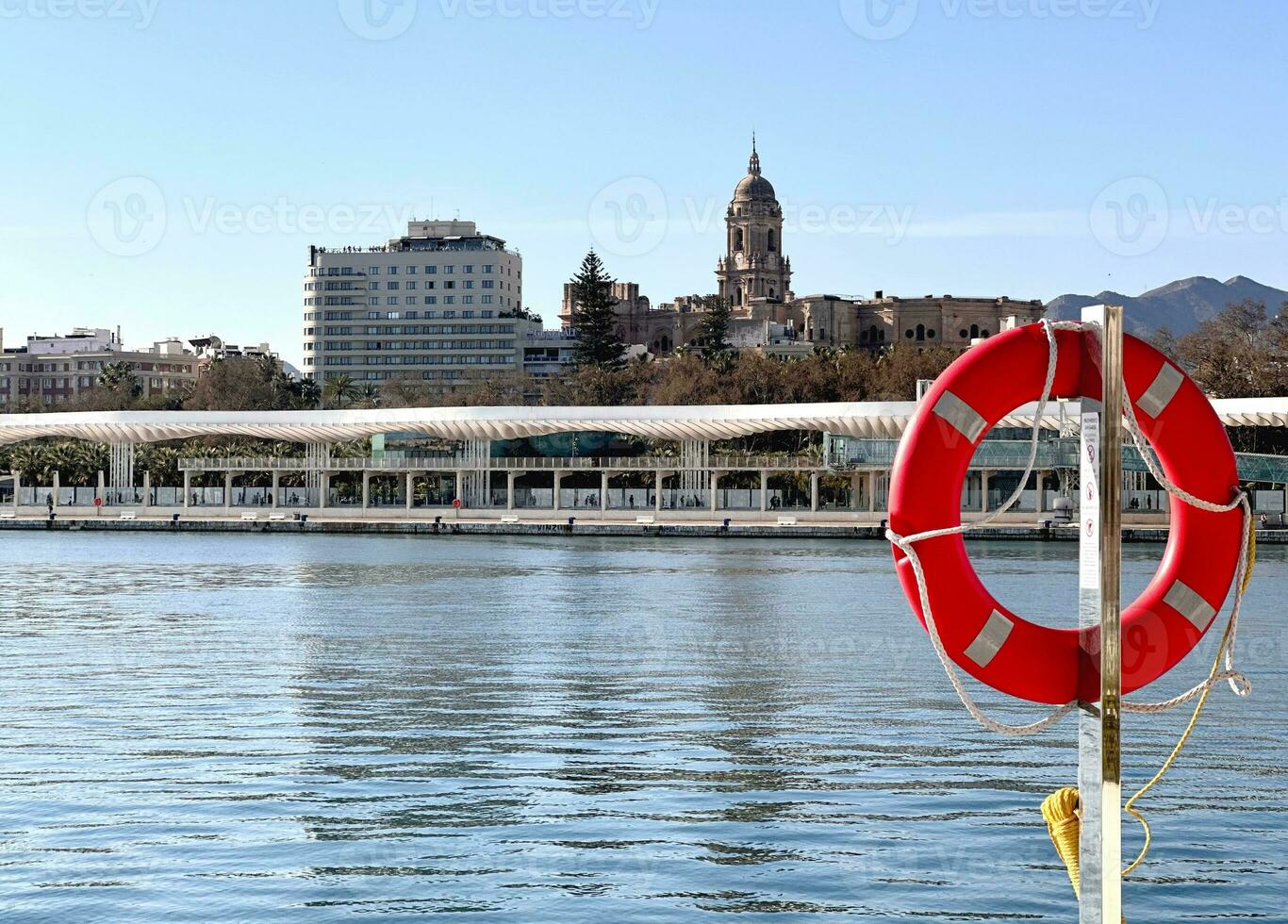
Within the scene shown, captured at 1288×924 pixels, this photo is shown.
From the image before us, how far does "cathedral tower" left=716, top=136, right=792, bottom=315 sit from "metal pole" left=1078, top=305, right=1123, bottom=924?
16580 centimetres

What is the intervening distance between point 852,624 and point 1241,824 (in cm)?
1912

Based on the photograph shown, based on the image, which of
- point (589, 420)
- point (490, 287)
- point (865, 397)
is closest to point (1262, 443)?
point (865, 397)

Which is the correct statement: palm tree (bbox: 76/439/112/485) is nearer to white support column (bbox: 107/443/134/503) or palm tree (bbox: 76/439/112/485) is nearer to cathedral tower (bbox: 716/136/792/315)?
white support column (bbox: 107/443/134/503)

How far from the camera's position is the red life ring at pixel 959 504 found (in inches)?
332

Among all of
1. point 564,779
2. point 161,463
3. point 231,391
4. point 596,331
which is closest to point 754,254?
point 596,331

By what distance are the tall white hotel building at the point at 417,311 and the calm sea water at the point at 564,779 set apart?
417 ft

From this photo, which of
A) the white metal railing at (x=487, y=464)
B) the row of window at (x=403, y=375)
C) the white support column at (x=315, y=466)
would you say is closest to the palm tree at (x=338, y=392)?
the white support column at (x=315, y=466)

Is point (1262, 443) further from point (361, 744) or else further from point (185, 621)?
point (361, 744)

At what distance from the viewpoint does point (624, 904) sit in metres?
12.3

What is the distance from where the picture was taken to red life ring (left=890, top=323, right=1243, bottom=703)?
845 cm

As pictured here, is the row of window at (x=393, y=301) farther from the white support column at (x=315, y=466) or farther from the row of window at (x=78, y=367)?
the white support column at (x=315, y=466)

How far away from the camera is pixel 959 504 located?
28.5 ft

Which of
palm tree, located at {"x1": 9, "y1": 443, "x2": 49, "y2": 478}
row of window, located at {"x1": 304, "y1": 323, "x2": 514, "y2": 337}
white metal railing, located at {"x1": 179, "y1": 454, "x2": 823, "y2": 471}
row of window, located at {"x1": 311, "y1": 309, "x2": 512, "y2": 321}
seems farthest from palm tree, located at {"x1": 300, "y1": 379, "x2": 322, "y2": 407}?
white metal railing, located at {"x1": 179, "y1": 454, "x2": 823, "y2": 471}

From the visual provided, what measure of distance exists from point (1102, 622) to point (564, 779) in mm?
8857
